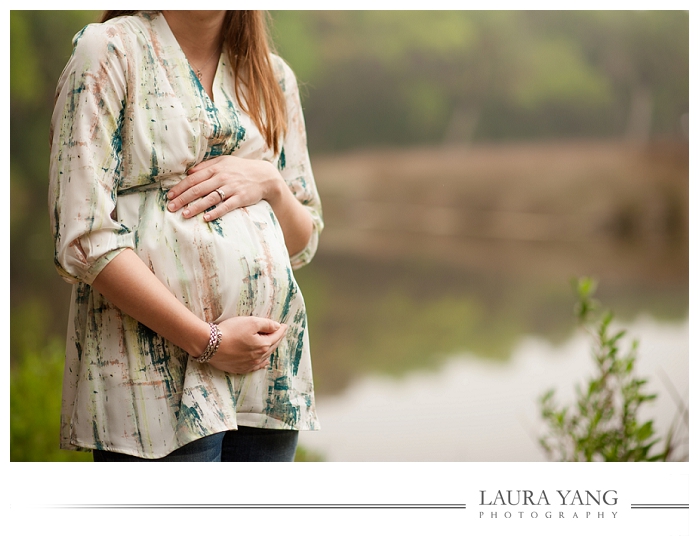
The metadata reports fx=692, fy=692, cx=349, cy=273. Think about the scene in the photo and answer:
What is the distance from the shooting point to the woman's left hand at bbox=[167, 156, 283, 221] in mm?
754

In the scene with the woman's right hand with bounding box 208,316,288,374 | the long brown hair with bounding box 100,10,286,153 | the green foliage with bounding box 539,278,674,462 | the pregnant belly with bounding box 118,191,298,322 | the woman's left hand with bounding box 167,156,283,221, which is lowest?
the green foliage with bounding box 539,278,674,462

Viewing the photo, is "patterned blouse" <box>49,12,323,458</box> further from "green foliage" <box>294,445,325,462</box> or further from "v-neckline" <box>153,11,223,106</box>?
"green foliage" <box>294,445,325,462</box>

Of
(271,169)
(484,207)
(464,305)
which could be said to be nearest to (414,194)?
(484,207)

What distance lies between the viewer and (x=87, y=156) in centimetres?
68

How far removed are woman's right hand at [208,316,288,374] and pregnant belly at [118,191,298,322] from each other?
0.02 m

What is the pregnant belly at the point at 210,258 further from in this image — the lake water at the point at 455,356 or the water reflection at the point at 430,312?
the water reflection at the point at 430,312

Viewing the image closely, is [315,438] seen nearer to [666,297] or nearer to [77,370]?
[77,370]
